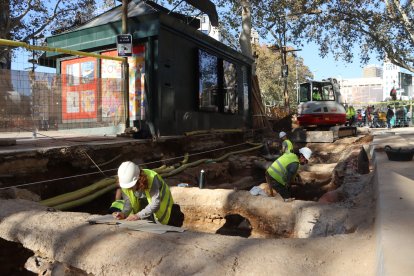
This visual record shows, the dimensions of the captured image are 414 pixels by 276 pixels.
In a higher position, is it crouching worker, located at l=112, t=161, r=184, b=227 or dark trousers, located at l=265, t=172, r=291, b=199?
crouching worker, located at l=112, t=161, r=184, b=227

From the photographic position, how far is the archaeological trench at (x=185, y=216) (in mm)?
3338

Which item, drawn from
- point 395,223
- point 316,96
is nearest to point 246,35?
point 316,96

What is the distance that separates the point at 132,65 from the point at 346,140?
445 inches

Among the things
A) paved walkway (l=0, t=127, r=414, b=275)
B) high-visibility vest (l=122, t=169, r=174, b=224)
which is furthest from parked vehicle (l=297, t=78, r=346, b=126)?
high-visibility vest (l=122, t=169, r=174, b=224)

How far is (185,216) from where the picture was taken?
741cm

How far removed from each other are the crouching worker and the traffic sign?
460 cm

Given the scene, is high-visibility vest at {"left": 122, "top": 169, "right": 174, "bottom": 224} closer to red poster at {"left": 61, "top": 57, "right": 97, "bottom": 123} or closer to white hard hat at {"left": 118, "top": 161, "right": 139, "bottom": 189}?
white hard hat at {"left": 118, "top": 161, "right": 139, "bottom": 189}

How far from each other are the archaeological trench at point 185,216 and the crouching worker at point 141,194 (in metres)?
0.52

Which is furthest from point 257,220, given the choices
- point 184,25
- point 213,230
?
point 184,25

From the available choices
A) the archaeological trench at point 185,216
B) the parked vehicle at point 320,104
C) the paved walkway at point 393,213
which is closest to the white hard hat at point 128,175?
the archaeological trench at point 185,216

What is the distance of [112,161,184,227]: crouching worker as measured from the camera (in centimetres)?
468

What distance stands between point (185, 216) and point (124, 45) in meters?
4.18

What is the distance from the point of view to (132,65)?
9906mm

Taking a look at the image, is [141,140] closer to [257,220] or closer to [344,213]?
[257,220]
